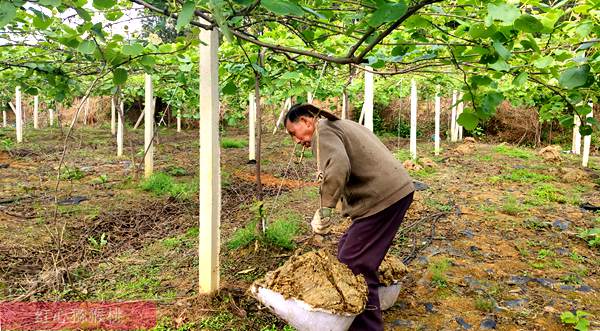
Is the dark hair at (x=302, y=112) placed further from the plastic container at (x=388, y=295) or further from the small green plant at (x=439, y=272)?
the small green plant at (x=439, y=272)

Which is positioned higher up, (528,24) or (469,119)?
(528,24)

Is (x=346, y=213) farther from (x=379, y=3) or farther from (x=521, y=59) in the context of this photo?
(x=379, y=3)

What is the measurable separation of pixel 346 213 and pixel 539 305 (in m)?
1.89

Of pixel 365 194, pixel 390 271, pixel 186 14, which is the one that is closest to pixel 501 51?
pixel 186 14

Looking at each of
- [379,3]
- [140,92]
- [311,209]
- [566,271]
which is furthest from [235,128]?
[379,3]

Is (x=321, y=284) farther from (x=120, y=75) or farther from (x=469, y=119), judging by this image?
(x=120, y=75)

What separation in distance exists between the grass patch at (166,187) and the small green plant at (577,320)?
5081 millimetres

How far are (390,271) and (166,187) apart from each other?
16.3 ft

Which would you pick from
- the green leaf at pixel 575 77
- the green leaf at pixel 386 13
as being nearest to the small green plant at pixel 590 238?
the green leaf at pixel 575 77

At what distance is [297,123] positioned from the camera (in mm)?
2594

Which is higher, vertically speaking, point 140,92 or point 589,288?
point 140,92

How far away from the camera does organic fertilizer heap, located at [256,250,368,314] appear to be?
234 cm

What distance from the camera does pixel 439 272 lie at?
385 centimetres

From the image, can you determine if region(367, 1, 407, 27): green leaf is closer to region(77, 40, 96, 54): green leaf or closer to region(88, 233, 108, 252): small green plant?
region(77, 40, 96, 54): green leaf
